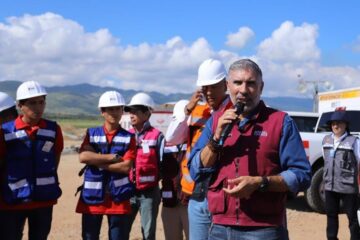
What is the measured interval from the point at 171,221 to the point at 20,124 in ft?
5.86

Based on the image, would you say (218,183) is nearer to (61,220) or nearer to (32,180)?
(32,180)

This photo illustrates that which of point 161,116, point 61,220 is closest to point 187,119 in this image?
point 61,220

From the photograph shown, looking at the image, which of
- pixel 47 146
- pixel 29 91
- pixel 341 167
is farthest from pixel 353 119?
pixel 29 91

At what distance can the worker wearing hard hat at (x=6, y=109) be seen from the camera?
4320mm

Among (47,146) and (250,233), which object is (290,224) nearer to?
(47,146)

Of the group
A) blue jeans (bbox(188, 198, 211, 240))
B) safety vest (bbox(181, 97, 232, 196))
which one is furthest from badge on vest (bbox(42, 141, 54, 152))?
blue jeans (bbox(188, 198, 211, 240))

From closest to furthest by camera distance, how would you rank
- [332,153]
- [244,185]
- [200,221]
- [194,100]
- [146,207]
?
[244,185] → [200,221] → [194,100] → [146,207] → [332,153]

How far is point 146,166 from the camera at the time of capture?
197 inches

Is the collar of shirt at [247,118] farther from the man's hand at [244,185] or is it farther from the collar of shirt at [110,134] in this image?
the collar of shirt at [110,134]

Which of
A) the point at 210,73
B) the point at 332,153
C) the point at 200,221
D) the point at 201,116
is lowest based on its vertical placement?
the point at 200,221

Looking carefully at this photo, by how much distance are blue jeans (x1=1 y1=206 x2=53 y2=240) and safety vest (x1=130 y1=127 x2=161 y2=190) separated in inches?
45.5

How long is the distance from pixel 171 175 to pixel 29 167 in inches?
59.4

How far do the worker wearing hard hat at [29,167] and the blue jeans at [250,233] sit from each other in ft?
6.09

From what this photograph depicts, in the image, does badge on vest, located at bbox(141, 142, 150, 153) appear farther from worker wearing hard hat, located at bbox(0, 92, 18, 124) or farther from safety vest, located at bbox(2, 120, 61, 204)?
worker wearing hard hat, located at bbox(0, 92, 18, 124)
